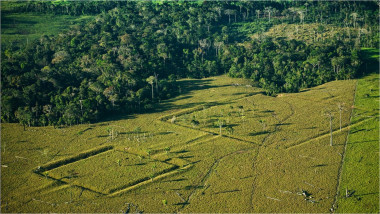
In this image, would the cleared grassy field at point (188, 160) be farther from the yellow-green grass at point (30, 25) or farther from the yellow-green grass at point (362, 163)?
the yellow-green grass at point (30, 25)

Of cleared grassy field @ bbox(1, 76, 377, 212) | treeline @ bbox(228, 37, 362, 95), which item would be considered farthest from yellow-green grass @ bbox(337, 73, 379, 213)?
treeline @ bbox(228, 37, 362, 95)

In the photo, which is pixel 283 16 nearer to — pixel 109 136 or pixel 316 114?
pixel 316 114

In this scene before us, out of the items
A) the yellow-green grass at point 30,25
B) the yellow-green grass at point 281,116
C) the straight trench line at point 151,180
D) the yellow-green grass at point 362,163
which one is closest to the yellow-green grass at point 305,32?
the yellow-green grass at point 281,116

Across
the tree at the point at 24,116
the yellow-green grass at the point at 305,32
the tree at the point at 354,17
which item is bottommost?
the tree at the point at 24,116

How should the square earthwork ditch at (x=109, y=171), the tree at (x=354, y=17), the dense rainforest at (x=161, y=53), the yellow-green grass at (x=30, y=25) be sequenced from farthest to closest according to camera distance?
the tree at (x=354, y=17), the yellow-green grass at (x=30, y=25), the dense rainforest at (x=161, y=53), the square earthwork ditch at (x=109, y=171)

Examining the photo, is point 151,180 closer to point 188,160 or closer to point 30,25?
point 188,160

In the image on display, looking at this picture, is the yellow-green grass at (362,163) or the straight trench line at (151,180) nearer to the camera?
the yellow-green grass at (362,163)

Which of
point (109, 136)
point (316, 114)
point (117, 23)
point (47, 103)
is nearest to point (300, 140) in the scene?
point (316, 114)

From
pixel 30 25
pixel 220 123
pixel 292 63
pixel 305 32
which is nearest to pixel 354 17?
pixel 305 32
